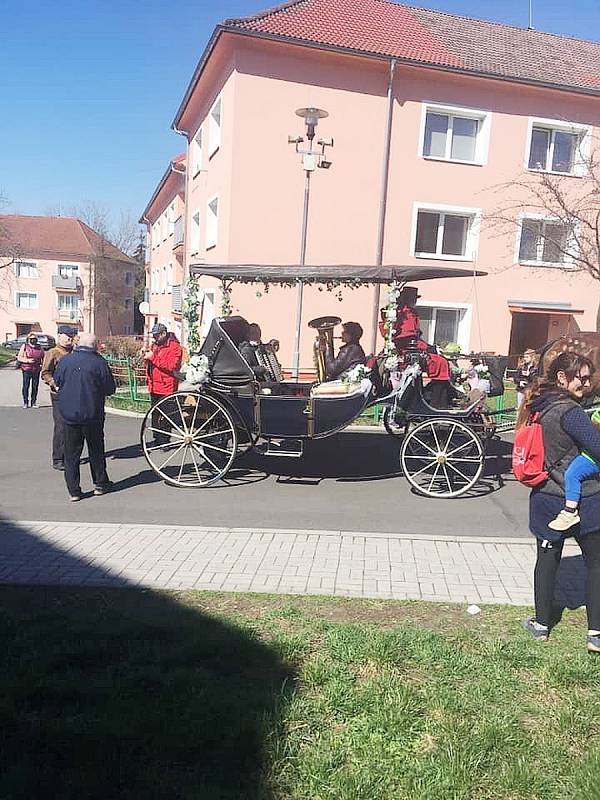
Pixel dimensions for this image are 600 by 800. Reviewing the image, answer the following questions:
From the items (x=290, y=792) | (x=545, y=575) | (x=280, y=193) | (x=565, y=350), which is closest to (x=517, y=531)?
(x=545, y=575)

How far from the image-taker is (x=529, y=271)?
20.4m

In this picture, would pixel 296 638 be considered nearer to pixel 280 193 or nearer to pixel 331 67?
pixel 280 193

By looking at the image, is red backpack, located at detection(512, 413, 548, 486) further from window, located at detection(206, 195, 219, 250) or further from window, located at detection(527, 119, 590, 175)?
window, located at detection(527, 119, 590, 175)

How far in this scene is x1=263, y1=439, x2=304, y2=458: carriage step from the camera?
7559mm

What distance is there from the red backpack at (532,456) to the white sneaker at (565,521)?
23cm

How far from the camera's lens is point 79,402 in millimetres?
6809

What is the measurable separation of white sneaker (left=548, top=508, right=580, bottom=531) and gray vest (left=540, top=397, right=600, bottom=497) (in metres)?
0.13

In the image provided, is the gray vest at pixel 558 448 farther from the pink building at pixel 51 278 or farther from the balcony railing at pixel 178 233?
the pink building at pixel 51 278

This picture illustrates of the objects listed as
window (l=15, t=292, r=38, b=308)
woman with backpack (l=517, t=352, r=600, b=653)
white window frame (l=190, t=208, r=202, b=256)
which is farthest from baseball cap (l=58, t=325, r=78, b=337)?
window (l=15, t=292, r=38, b=308)

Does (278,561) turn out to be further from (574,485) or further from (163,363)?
(163,363)

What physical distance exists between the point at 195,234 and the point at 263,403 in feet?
58.7

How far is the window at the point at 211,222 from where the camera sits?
20.0 m

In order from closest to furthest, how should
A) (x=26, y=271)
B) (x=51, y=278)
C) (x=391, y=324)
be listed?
1. (x=391, y=324)
2. (x=51, y=278)
3. (x=26, y=271)

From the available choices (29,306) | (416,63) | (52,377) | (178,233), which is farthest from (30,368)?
(29,306)
